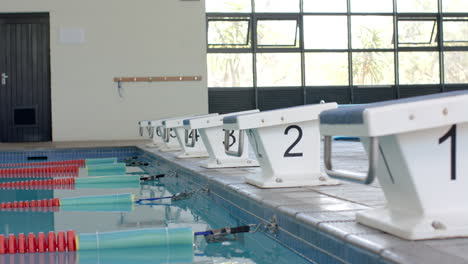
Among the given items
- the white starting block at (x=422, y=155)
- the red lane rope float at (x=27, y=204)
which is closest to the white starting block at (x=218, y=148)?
the red lane rope float at (x=27, y=204)

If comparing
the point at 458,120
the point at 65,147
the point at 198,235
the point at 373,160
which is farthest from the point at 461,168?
the point at 65,147

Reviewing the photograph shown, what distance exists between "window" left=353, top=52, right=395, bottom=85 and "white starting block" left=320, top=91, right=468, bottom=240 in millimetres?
10567

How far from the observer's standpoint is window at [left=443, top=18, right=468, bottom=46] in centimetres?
1277

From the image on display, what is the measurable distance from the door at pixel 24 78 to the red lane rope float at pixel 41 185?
238 inches

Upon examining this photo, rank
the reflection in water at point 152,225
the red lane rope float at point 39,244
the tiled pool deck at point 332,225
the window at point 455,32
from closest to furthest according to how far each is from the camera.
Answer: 1. the tiled pool deck at point 332,225
2. the reflection in water at point 152,225
3. the red lane rope float at point 39,244
4. the window at point 455,32

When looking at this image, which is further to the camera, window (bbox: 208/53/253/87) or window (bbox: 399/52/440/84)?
window (bbox: 399/52/440/84)

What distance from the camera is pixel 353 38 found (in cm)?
1247

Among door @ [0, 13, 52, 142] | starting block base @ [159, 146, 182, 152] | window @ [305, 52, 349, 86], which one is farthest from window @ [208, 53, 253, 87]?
starting block base @ [159, 146, 182, 152]

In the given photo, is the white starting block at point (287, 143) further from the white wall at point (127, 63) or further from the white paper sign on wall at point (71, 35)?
the white paper sign on wall at point (71, 35)

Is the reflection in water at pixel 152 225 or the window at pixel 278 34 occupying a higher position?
the window at pixel 278 34

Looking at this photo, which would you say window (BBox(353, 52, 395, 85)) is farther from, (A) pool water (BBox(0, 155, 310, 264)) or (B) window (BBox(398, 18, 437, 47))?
(A) pool water (BBox(0, 155, 310, 264))

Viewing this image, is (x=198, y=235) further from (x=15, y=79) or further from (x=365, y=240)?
(x=15, y=79)

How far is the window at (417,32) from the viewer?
12648 millimetres

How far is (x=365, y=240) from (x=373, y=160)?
1.01 ft
